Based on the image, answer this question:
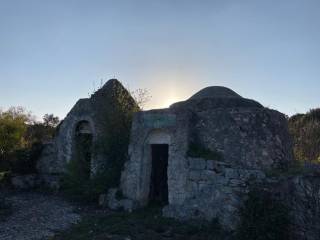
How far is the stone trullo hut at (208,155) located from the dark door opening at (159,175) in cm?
61

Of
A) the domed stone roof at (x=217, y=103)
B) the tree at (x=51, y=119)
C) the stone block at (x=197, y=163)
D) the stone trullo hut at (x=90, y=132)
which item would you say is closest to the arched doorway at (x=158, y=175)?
the stone trullo hut at (x=90, y=132)

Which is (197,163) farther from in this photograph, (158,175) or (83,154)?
(83,154)

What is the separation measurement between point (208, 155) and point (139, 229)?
2910 mm

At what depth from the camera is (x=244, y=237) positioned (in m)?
8.48

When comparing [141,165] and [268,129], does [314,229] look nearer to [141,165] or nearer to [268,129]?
[268,129]

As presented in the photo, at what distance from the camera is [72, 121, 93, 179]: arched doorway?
14141 millimetres

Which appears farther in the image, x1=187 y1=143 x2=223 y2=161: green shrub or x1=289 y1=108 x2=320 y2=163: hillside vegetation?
x1=289 y1=108 x2=320 y2=163: hillside vegetation

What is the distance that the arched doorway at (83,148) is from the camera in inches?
557

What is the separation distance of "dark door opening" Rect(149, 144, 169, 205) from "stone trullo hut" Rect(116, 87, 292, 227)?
23.8 inches

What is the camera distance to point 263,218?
27.4ft

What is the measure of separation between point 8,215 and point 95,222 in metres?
2.75

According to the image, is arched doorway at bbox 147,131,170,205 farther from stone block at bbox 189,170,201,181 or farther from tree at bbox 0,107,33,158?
tree at bbox 0,107,33,158

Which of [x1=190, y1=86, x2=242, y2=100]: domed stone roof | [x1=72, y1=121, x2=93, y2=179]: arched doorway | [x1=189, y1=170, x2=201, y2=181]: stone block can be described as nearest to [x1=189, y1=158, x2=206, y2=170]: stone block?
[x1=189, y1=170, x2=201, y2=181]: stone block

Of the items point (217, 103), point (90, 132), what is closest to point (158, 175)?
point (217, 103)
